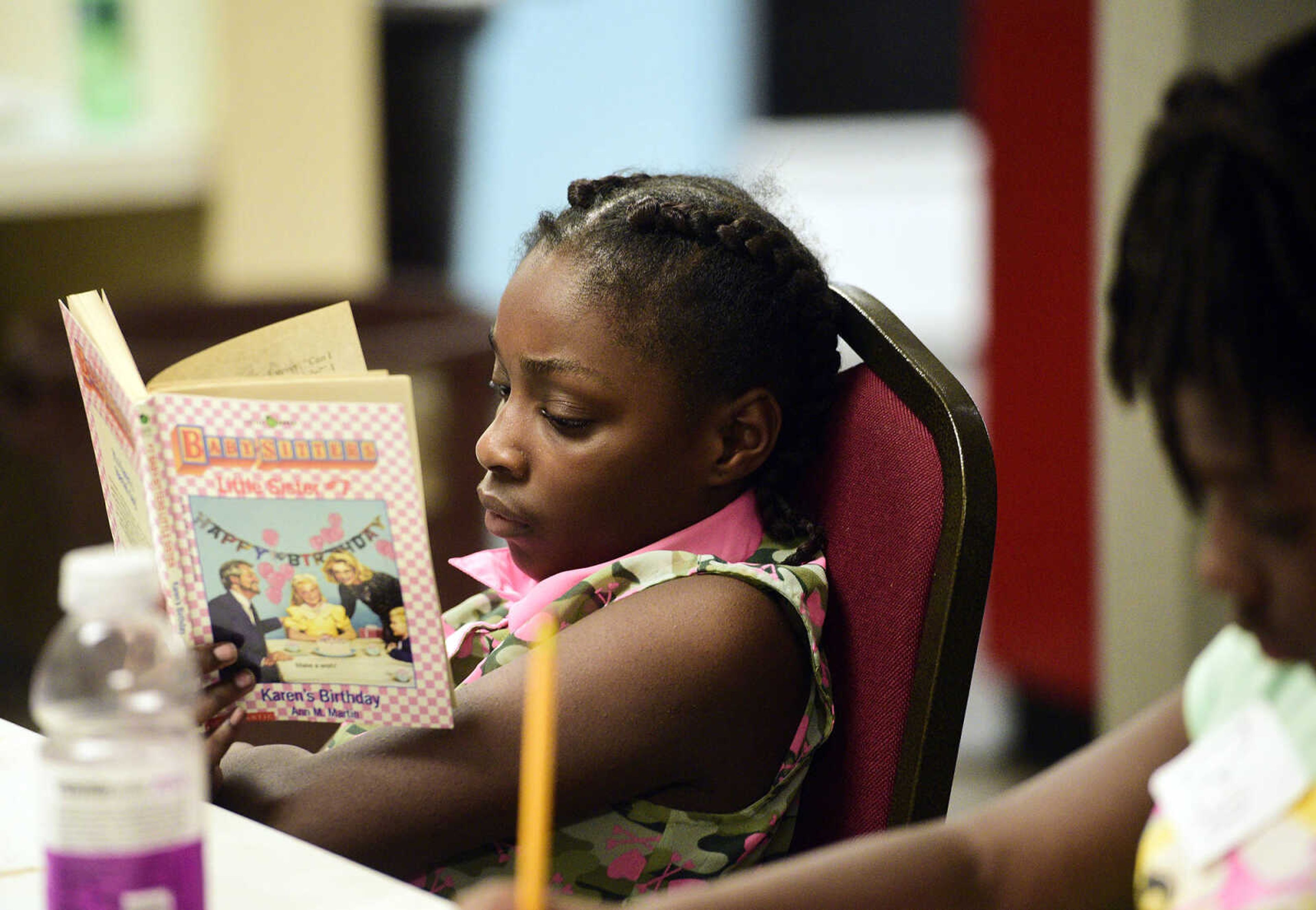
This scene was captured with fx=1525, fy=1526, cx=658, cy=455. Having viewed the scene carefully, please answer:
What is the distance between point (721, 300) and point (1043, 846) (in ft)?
1.57

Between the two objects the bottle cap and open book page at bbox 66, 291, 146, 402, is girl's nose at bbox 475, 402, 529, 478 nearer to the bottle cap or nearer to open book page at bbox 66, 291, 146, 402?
open book page at bbox 66, 291, 146, 402

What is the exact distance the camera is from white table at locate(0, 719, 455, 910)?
0.78 metres

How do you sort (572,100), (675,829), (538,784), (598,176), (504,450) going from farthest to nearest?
1. (572,100)
2. (598,176)
3. (504,450)
4. (675,829)
5. (538,784)

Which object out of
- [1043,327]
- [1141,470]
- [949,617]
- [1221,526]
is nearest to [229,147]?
[1043,327]

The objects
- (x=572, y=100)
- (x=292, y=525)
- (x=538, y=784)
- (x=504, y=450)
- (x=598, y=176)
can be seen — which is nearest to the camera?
(x=538, y=784)

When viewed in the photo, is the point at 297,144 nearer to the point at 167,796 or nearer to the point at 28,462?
the point at 28,462

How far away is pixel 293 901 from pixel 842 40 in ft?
14.7

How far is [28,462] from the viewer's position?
3.84 meters

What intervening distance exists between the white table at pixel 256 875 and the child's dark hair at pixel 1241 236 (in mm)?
443

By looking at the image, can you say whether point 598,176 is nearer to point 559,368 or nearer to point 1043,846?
point 559,368

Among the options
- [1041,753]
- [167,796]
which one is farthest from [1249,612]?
[1041,753]

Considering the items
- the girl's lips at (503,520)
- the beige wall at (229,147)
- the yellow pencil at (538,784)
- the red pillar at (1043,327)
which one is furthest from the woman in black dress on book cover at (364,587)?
the beige wall at (229,147)

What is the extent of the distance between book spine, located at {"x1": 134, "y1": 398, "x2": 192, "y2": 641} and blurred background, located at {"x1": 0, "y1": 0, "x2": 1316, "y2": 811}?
0.44 m

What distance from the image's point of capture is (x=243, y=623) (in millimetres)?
980
